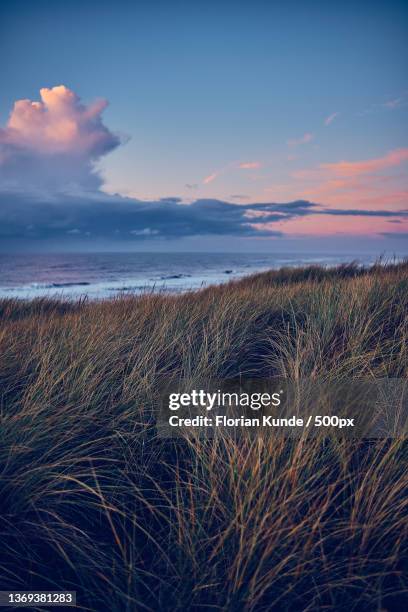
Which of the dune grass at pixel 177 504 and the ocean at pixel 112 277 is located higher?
the ocean at pixel 112 277

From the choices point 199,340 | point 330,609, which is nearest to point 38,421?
point 330,609

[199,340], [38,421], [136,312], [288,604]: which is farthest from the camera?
[136,312]

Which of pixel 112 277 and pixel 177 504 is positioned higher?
pixel 112 277

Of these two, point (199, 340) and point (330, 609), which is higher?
point (199, 340)

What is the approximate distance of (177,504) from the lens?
1.53 metres

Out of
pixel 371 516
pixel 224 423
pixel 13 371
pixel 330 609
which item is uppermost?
pixel 13 371

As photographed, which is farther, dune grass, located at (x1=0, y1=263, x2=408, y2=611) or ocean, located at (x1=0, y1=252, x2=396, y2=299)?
ocean, located at (x1=0, y1=252, x2=396, y2=299)

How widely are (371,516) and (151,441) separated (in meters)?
1.16

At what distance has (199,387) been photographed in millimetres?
2492

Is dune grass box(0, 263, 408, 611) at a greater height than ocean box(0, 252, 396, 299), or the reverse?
ocean box(0, 252, 396, 299)

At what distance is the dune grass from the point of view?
4.38ft

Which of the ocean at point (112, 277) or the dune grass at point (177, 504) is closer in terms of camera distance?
the dune grass at point (177, 504)

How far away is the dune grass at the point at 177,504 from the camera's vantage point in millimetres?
1335

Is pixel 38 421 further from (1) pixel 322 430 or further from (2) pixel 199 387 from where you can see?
(1) pixel 322 430
